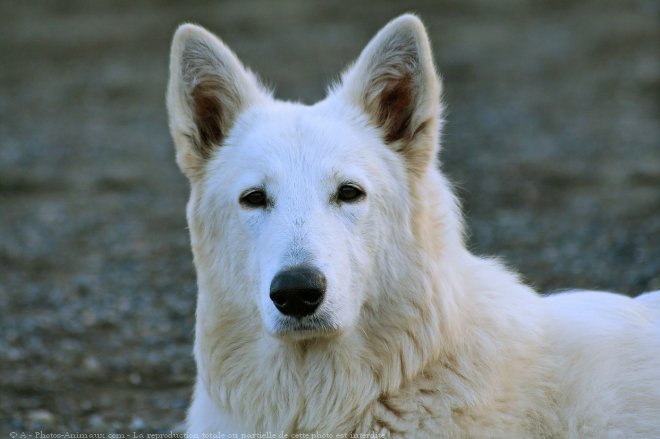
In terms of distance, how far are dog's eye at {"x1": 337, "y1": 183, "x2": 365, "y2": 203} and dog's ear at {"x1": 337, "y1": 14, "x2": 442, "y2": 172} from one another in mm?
399

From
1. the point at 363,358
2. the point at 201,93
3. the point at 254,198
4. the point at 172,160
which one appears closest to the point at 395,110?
the point at 254,198

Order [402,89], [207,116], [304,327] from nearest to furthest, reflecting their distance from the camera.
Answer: [304,327]
[402,89]
[207,116]

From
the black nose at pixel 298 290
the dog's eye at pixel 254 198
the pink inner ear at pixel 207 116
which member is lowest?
the black nose at pixel 298 290

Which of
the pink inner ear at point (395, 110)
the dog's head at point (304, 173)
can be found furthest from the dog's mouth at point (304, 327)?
the pink inner ear at point (395, 110)

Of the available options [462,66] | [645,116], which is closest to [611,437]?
[645,116]

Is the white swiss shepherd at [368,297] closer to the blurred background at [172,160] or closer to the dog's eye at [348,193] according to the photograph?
the dog's eye at [348,193]

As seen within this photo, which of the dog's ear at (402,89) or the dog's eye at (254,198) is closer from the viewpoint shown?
the dog's eye at (254,198)

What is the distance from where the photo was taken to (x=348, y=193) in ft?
14.3

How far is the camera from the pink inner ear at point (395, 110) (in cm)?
470

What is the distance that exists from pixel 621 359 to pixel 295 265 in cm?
164

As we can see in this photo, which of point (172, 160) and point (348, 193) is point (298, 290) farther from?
point (172, 160)

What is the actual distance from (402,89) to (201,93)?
3.32 ft

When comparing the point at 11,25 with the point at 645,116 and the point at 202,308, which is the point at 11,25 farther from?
the point at 202,308

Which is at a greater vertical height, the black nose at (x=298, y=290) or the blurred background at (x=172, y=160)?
the black nose at (x=298, y=290)
